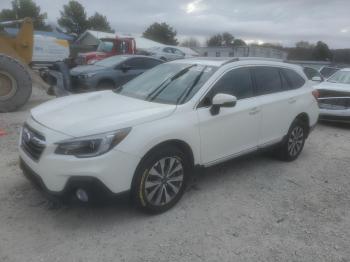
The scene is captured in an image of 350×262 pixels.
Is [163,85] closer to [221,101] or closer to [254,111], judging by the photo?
[221,101]

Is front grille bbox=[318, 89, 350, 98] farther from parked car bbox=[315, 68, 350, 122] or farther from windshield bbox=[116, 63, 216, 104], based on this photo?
windshield bbox=[116, 63, 216, 104]

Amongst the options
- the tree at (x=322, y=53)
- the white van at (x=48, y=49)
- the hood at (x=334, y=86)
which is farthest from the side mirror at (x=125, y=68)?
the tree at (x=322, y=53)

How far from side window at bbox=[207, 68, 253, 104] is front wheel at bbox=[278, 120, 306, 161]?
126cm

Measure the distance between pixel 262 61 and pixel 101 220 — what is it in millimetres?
3287

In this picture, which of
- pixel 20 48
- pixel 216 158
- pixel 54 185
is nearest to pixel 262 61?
pixel 216 158

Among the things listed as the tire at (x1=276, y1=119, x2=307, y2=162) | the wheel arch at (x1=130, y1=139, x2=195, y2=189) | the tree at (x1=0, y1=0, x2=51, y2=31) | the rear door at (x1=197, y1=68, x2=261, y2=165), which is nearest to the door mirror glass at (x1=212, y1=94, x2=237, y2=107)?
the rear door at (x1=197, y1=68, x2=261, y2=165)

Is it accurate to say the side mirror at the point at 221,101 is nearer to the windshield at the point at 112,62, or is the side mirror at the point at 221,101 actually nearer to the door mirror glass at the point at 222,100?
the door mirror glass at the point at 222,100

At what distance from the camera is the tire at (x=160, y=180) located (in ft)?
11.3

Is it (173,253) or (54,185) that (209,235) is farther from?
(54,185)

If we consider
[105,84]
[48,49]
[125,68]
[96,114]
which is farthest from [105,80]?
[48,49]

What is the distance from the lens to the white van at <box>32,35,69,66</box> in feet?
75.5

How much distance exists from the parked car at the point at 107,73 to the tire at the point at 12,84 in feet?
6.07

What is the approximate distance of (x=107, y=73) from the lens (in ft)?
34.2

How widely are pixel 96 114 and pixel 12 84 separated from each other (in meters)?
6.11
